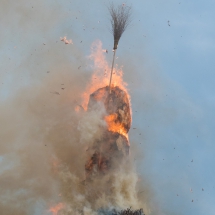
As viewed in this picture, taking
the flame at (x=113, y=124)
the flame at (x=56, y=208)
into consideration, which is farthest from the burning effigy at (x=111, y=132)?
the flame at (x=56, y=208)

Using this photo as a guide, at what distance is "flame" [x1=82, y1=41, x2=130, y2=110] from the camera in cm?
1697

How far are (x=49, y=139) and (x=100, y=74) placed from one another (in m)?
4.86

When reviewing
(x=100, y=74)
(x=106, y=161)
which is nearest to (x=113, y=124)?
(x=106, y=161)

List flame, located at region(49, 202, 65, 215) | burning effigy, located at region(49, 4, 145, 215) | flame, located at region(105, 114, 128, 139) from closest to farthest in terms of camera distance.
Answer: burning effigy, located at region(49, 4, 145, 215) → flame, located at region(105, 114, 128, 139) → flame, located at region(49, 202, 65, 215)

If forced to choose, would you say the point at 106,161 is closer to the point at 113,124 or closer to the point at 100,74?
the point at 113,124

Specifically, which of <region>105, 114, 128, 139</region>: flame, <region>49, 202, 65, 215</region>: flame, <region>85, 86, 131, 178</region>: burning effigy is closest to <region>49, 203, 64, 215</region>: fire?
<region>49, 202, 65, 215</region>: flame

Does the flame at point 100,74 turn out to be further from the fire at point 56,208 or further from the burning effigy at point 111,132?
the fire at point 56,208

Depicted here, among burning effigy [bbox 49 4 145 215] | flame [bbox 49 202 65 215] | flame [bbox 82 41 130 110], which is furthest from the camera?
flame [bbox 82 41 130 110]

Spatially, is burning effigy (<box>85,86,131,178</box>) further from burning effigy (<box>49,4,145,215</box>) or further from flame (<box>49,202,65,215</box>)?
flame (<box>49,202,65,215</box>)

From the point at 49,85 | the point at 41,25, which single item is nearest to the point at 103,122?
the point at 49,85

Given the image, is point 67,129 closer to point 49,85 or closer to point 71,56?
point 49,85

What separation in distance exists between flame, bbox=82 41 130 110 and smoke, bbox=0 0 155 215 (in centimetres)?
44

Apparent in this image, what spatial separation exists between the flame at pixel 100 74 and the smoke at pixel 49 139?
44 cm

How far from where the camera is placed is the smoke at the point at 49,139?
14.0 meters
